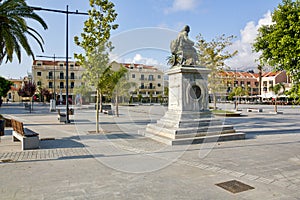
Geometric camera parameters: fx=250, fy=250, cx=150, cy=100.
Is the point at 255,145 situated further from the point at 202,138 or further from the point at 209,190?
the point at 209,190

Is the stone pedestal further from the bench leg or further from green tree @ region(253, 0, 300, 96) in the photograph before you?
the bench leg

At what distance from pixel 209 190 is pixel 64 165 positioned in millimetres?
3563

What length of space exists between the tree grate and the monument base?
382cm

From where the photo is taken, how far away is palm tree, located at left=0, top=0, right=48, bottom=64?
1081 cm

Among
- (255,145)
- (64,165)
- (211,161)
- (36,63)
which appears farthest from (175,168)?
(36,63)

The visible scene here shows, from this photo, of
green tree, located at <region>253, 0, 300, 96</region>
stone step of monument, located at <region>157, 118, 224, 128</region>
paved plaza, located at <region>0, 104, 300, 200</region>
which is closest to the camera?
paved plaza, located at <region>0, 104, 300, 200</region>

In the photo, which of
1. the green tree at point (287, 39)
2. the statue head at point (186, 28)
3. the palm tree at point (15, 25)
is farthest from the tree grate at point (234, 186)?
the palm tree at point (15, 25)

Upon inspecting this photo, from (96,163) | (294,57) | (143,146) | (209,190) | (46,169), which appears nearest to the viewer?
(209,190)

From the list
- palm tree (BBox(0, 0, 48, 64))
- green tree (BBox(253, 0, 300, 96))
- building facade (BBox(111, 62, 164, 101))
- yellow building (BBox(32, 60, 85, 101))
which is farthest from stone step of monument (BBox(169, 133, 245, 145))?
yellow building (BBox(32, 60, 85, 101))

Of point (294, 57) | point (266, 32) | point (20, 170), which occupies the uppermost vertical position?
point (266, 32)

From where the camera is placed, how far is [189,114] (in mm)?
10000

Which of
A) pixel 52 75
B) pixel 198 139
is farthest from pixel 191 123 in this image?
pixel 52 75

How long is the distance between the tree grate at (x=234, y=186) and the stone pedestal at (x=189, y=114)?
4203mm

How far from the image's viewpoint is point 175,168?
19.4 feet
